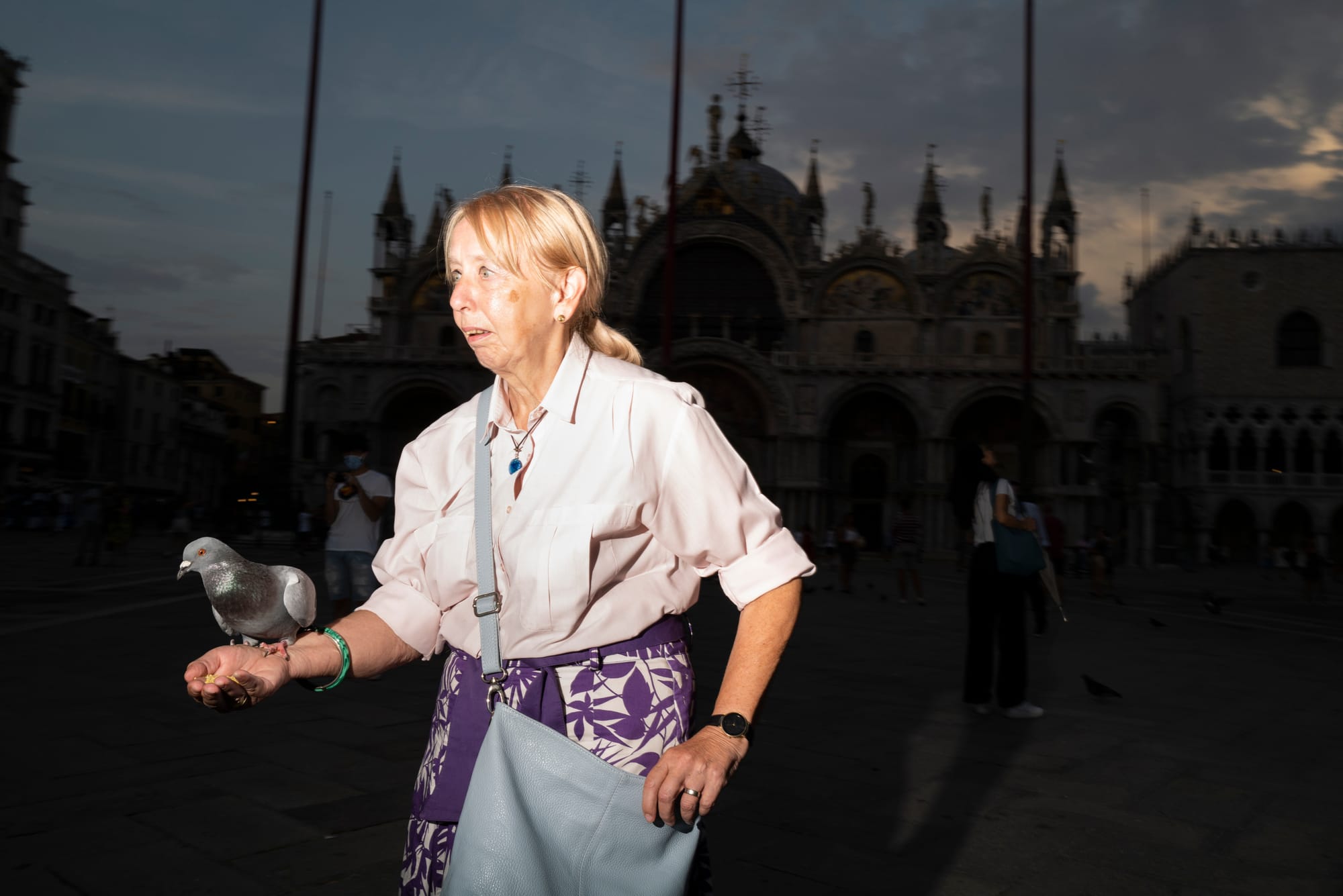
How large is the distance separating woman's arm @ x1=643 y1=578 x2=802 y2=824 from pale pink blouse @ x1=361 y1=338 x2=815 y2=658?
0.03 metres

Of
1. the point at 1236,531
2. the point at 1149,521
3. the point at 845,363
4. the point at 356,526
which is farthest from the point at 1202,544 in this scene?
the point at 356,526

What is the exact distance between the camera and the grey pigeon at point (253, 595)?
5.06ft

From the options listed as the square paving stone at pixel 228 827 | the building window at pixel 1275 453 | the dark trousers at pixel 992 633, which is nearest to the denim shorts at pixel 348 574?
the square paving stone at pixel 228 827

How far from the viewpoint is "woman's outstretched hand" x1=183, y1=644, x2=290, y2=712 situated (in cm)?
149

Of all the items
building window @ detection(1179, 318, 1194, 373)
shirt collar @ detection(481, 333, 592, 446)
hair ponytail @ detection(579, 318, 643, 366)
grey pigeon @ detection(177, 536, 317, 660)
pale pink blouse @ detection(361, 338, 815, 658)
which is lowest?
grey pigeon @ detection(177, 536, 317, 660)

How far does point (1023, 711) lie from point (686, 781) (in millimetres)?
5128

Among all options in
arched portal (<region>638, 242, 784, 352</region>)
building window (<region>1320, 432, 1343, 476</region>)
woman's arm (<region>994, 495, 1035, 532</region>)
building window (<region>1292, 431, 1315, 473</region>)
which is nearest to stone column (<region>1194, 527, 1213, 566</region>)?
building window (<region>1292, 431, 1315, 473</region>)

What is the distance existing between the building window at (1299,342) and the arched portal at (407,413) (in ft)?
107

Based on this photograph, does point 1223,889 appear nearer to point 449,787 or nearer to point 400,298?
point 449,787

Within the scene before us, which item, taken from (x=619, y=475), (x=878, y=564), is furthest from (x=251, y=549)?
(x=619, y=475)

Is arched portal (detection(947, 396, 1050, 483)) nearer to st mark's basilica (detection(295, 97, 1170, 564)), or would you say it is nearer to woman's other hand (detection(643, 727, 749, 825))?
st mark's basilica (detection(295, 97, 1170, 564))

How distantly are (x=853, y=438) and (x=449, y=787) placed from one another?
114 ft

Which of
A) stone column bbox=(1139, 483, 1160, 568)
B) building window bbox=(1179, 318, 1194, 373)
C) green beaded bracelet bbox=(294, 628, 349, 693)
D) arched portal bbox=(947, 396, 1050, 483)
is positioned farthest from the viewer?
building window bbox=(1179, 318, 1194, 373)

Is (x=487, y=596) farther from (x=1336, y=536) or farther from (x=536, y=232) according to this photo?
(x=1336, y=536)
